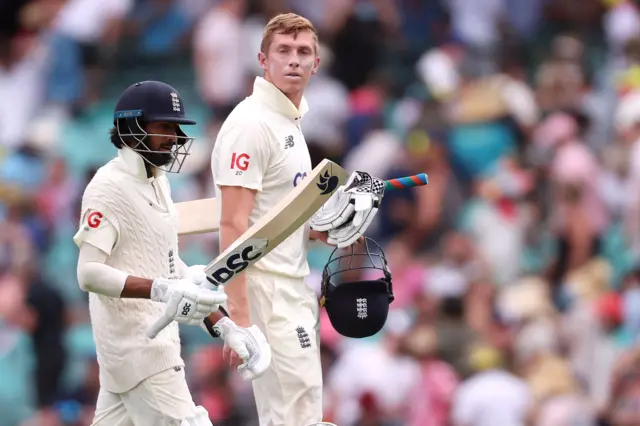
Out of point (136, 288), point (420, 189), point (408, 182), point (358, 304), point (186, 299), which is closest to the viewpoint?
point (186, 299)

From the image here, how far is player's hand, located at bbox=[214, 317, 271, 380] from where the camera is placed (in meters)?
7.75

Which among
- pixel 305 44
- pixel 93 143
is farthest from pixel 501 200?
pixel 305 44

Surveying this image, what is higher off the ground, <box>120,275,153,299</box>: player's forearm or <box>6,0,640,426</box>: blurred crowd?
<box>6,0,640,426</box>: blurred crowd

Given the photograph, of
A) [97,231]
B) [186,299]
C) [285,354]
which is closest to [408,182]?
[285,354]

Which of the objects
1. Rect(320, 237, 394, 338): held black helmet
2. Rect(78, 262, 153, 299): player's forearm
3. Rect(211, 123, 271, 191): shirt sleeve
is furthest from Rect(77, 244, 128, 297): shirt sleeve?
Rect(320, 237, 394, 338): held black helmet

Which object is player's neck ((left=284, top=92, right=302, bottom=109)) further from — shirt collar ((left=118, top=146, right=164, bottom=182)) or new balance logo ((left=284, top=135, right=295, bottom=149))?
shirt collar ((left=118, top=146, right=164, bottom=182))

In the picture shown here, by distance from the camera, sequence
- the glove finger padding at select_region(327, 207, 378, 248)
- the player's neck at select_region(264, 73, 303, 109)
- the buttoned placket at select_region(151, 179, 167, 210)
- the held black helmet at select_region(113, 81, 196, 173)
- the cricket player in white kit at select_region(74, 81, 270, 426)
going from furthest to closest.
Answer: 1. the player's neck at select_region(264, 73, 303, 109)
2. the glove finger padding at select_region(327, 207, 378, 248)
3. the buttoned placket at select_region(151, 179, 167, 210)
4. the held black helmet at select_region(113, 81, 196, 173)
5. the cricket player in white kit at select_region(74, 81, 270, 426)

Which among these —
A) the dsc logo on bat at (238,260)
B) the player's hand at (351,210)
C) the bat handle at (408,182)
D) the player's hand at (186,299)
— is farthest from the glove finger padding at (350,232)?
the player's hand at (186,299)

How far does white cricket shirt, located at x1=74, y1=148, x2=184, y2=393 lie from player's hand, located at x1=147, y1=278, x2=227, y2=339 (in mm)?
347

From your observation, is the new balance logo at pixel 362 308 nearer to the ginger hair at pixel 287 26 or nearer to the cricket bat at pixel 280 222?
the cricket bat at pixel 280 222

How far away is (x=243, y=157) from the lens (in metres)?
8.23

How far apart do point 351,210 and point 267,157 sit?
50 centimetres

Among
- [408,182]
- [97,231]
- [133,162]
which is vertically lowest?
[97,231]

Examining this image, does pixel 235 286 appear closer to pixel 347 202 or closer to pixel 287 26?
pixel 347 202
